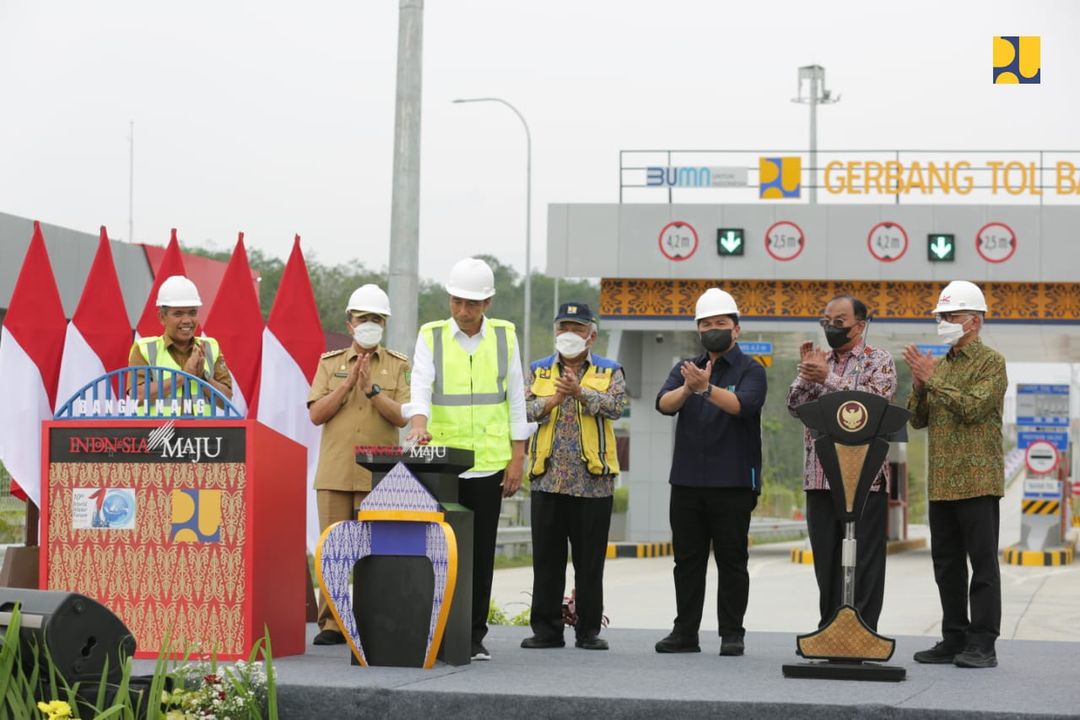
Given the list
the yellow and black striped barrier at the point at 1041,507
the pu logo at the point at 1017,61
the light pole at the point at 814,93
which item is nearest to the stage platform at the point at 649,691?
the pu logo at the point at 1017,61

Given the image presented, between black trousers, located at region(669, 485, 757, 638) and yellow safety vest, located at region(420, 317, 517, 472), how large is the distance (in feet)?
3.63

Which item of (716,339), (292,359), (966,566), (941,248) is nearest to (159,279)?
(292,359)

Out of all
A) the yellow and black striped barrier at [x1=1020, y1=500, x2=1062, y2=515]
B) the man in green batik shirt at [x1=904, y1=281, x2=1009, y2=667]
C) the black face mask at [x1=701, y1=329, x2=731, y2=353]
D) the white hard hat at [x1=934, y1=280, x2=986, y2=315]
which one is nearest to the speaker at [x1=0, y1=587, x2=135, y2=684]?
the black face mask at [x1=701, y1=329, x2=731, y2=353]

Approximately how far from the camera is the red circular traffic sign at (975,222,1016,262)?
26469mm

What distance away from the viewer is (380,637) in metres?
7.65

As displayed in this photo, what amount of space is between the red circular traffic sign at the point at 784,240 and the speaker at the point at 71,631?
69.6 feet

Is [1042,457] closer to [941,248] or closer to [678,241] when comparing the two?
[941,248]

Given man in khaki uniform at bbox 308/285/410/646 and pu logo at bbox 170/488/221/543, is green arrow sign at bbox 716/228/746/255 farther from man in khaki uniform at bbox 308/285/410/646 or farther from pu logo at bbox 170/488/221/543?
pu logo at bbox 170/488/221/543

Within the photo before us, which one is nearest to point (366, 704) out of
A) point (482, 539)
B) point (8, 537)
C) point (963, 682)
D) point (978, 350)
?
point (482, 539)

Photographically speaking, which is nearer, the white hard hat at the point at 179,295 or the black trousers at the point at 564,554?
the black trousers at the point at 564,554

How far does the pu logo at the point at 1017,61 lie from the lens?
1130 cm

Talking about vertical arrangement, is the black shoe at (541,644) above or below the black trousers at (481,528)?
below

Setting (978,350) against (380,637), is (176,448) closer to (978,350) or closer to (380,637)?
(380,637)

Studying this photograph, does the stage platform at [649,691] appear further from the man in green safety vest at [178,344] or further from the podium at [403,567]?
the man in green safety vest at [178,344]
